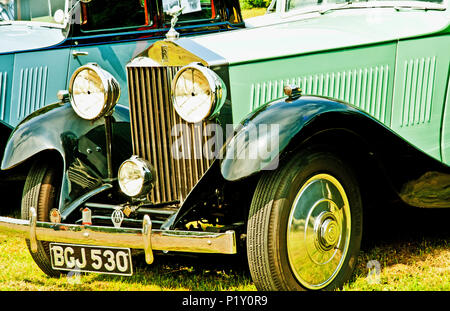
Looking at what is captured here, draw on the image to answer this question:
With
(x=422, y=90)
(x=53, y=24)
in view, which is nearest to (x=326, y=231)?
(x=422, y=90)

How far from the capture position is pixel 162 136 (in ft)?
10.6

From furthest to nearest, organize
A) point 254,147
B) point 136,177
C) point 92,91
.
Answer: point 92,91 < point 136,177 < point 254,147

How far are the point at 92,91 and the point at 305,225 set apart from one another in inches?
53.6

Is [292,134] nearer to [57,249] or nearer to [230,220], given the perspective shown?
[230,220]

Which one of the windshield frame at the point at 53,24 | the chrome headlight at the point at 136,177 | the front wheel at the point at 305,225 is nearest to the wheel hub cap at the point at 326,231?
the front wheel at the point at 305,225

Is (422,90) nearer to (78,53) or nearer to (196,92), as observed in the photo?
(196,92)

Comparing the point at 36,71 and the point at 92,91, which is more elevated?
the point at 92,91

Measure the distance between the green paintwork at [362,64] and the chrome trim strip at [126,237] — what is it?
737mm

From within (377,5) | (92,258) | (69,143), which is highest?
(377,5)

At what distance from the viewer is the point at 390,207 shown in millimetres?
3754

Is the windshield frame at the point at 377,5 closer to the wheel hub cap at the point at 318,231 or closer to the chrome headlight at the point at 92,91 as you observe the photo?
the wheel hub cap at the point at 318,231

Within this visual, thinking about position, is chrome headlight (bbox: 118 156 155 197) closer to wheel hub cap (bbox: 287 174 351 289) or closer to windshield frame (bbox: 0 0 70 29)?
wheel hub cap (bbox: 287 174 351 289)

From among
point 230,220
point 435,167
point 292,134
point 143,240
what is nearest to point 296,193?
point 292,134

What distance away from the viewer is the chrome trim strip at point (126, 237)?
271 centimetres
